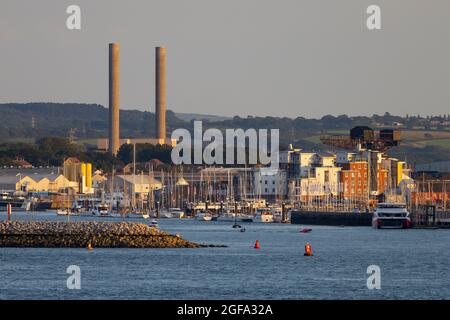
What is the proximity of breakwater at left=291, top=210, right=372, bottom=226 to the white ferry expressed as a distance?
24.8 feet

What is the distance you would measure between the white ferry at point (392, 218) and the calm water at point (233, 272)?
91.1 ft

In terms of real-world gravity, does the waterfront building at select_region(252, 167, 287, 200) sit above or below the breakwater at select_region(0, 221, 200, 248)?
above

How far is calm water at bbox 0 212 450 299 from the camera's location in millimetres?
44062

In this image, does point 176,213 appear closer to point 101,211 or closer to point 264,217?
point 101,211

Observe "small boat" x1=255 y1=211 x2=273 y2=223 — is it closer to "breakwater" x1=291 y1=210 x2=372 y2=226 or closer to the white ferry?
"breakwater" x1=291 y1=210 x2=372 y2=226

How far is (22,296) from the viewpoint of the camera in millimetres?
42344

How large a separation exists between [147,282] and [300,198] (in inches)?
4482

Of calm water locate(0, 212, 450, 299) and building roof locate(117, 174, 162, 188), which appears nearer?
calm water locate(0, 212, 450, 299)

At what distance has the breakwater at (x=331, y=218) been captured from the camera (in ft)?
379
